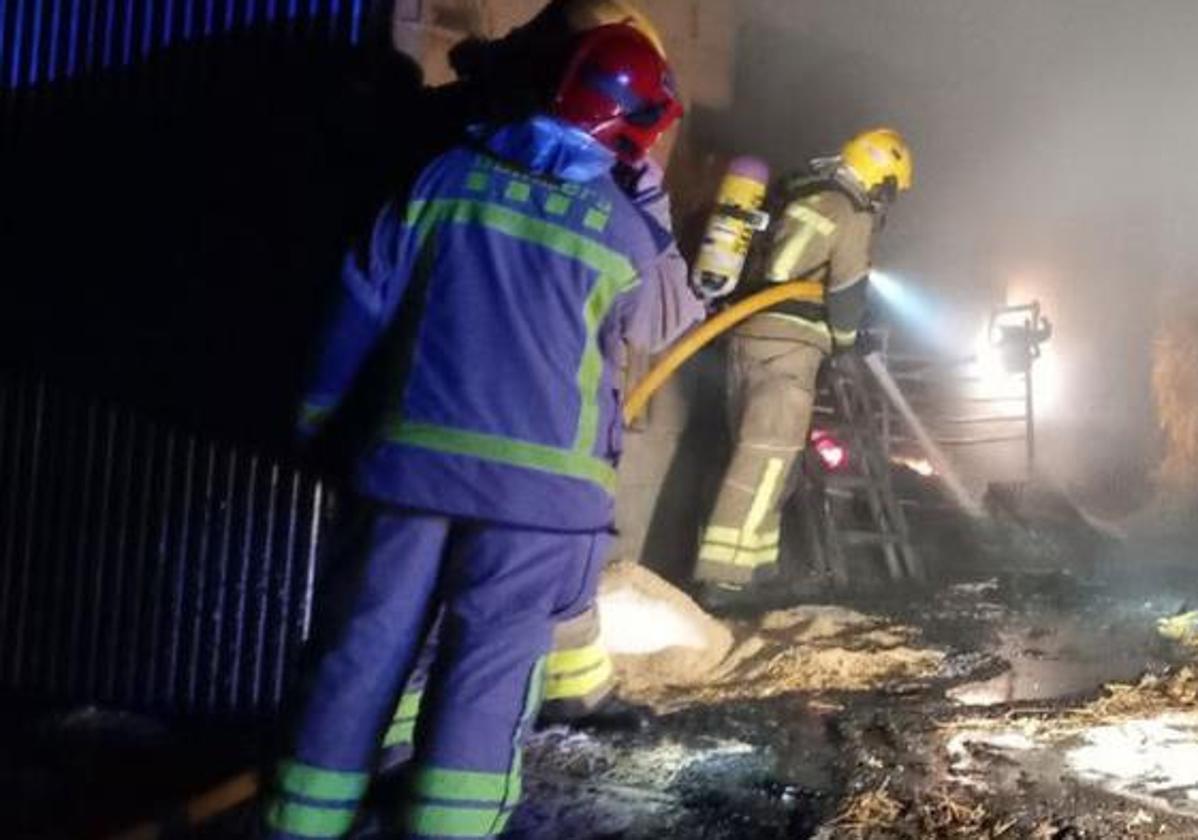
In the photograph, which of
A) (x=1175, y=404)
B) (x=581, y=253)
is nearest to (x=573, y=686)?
(x=581, y=253)

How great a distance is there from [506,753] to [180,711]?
1.51 m

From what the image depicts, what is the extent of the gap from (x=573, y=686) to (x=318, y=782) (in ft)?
3.84

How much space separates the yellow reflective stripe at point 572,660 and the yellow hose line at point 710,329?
4.29ft

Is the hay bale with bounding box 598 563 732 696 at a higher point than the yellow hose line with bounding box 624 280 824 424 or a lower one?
lower

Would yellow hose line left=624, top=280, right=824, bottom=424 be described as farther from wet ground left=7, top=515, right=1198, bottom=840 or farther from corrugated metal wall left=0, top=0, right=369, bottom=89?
corrugated metal wall left=0, top=0, right=369, bottom=89

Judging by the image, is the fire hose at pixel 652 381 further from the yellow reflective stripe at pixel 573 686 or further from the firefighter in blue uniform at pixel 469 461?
the yellow reflective stripe at pixel 573 686

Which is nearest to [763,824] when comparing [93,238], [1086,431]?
[93,238]

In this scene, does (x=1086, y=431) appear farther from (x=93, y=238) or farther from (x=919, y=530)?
(x=93, y=238)

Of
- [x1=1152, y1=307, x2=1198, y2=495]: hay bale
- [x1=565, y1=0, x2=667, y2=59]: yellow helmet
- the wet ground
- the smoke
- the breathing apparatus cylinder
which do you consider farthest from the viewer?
[x1=1152, y1=307, x2=1198, y2=495]: hay bale

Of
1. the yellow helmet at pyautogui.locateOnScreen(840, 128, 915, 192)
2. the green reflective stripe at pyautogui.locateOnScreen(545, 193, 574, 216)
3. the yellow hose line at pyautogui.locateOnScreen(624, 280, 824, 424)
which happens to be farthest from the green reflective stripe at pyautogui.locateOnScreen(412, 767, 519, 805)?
the yellow helmet at pyautogui.locateOnScreen(840, 128, 915, 192)

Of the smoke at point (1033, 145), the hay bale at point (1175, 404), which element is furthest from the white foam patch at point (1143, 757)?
the hay bale at point (1175, 404)

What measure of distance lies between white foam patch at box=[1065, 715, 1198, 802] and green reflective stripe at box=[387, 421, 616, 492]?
1.90m

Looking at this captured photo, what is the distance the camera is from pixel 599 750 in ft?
11.7

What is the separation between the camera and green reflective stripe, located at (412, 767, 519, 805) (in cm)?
264
